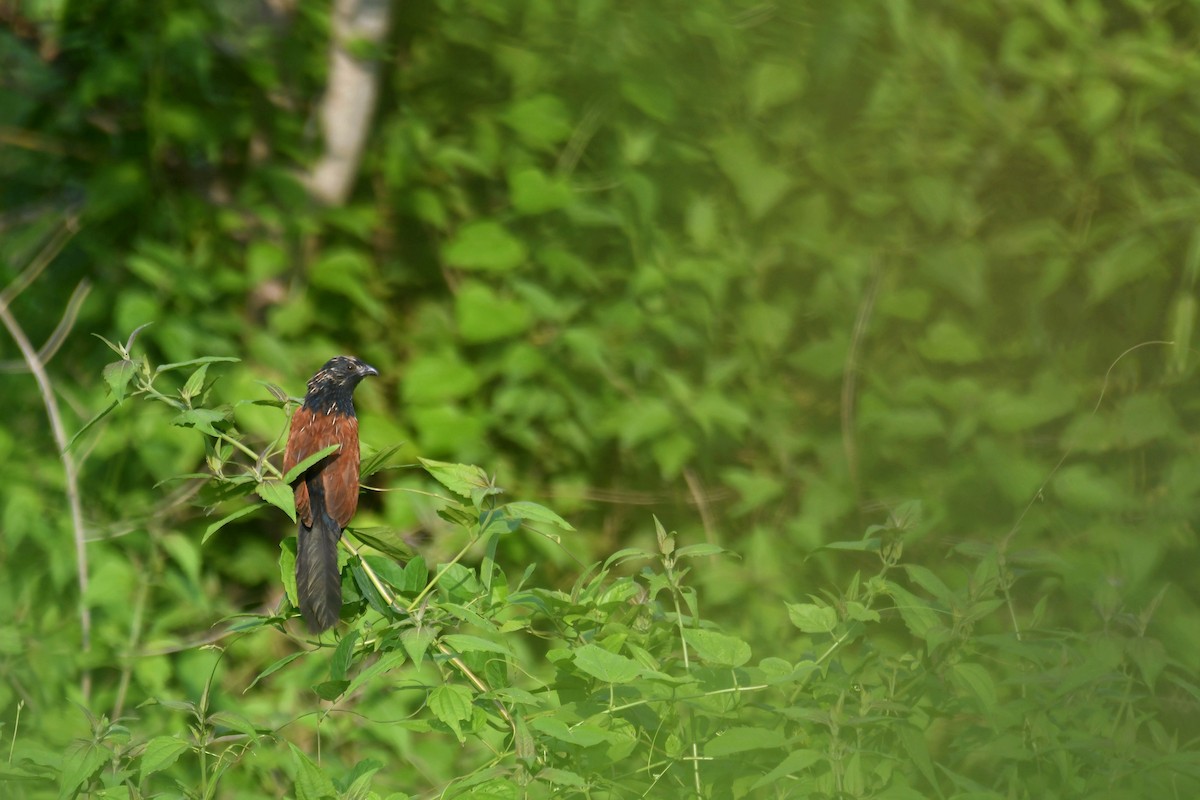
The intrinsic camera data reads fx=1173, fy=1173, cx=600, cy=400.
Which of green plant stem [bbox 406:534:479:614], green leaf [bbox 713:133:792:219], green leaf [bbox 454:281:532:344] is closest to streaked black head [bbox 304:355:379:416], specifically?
green plant stem [bbox 406:534:479:614]

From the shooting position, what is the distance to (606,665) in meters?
0.77

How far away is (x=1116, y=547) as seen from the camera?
205 centimetres

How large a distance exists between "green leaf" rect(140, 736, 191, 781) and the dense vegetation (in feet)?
3.49

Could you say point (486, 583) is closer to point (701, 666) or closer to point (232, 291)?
point (701, 666)

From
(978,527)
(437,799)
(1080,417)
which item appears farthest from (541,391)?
(437,799)

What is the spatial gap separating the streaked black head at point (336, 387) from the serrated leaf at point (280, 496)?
0.17m

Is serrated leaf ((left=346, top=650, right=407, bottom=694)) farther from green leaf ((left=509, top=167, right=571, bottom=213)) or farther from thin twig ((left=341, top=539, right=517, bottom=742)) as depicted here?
green leaf ((left=509, top=167, right=571, bottom=213))

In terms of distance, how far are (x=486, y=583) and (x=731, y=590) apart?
139cm

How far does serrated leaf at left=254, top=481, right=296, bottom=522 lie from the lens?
29.4 inches

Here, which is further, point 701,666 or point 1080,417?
point 1080,417

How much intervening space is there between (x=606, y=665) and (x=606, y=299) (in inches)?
61.5

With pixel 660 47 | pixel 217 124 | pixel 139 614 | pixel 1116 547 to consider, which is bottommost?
pixel 139 614

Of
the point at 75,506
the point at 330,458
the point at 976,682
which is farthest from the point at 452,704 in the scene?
the point at 75,506

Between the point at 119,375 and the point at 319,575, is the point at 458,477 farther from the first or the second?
the point at 119,375
